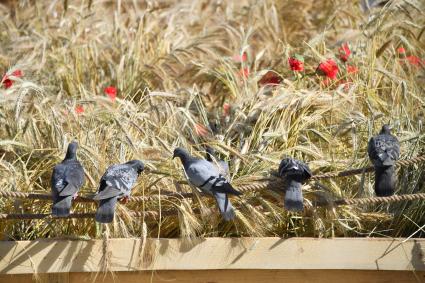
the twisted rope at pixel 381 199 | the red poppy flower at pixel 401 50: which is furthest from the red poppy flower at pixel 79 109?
the red poppy flower at pixel 401 50

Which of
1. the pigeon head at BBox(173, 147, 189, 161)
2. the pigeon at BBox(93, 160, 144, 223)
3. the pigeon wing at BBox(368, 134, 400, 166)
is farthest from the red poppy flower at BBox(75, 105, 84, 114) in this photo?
the pigeon wing at BBox(368, 134, 400, 166)

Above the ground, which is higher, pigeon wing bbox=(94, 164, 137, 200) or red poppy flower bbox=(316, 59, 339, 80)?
red poppy flower bbox=(316, 59, 339, 80)

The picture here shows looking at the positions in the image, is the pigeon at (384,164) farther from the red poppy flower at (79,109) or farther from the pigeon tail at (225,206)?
the red poppy flower at (79,109)

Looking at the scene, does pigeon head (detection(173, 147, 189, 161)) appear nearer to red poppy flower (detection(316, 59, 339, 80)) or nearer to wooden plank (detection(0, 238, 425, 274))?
wooden plank (detection(0, 238, 425, 274))

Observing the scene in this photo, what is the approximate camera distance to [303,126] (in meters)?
4.72

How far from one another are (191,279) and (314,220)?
73 cm

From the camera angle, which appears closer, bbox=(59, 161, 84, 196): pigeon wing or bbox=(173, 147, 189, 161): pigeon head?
bbox=(59, 161, 84, 196): pigeon wing

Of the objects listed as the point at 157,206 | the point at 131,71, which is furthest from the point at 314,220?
Answer: the point at 131,71

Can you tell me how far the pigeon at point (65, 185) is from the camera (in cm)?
368

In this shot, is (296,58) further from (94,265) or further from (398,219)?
(94,265)

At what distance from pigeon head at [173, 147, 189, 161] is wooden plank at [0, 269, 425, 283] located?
2.02 feet

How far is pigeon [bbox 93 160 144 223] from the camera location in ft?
12.3

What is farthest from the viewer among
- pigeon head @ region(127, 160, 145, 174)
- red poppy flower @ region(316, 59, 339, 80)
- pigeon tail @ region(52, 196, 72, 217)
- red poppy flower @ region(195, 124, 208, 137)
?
red poppy flower @ region(316, 59, 339, 80)

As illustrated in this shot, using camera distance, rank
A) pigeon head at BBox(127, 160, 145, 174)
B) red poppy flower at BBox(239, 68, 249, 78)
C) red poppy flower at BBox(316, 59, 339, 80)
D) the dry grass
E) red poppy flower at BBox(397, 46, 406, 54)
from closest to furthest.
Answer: pigeon head at BBox(127, 160, 145, 174), the dry grass, red poppy flower at BBox(316, 59, 339, 80), red poppy flower at BBox(239, 68, 249, 78), red poppy flower at BBox(397, 46, 406, 54)
